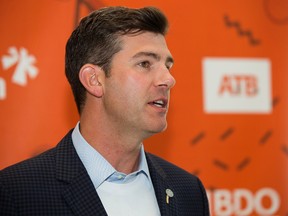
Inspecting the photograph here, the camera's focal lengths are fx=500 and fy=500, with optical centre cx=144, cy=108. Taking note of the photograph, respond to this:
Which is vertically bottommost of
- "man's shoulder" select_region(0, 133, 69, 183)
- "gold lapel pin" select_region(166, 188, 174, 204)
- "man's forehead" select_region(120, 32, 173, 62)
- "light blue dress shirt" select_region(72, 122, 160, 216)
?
"gold lapel pin" select_region(166, 188, 174, 204)

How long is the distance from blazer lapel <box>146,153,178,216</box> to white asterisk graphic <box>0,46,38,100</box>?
613 millimetres

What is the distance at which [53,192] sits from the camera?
134cm

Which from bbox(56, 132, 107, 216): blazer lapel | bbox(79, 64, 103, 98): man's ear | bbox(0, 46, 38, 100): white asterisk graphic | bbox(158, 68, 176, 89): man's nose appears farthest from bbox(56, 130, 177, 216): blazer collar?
bbox(0, 46, 38, 100): white asterisk graphic

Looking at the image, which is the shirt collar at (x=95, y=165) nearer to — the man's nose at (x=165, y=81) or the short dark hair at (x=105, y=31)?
the short dark hair at (x=105, y=31)

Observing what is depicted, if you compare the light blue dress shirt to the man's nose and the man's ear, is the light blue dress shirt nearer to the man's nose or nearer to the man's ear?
the man's ear

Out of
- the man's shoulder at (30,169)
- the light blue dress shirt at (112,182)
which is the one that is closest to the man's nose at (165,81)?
the light blue dress shirt at (112,182)

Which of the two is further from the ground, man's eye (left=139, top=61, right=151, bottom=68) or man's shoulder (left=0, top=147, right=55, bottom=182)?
man's eye (left=139, top=61, right=151, bottom=68)

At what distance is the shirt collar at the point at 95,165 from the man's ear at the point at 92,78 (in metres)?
0.13

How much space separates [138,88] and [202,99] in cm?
68

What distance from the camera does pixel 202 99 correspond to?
82.4 inches

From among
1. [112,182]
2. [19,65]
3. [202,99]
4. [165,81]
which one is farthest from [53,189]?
[202,99]

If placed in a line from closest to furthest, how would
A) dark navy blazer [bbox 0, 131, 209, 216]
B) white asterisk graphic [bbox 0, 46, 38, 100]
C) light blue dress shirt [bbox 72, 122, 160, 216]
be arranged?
dark navy blazer [bbox 0, 131, 209, 216]
light blue dress shirt [bbox 72, 122, 160, 216]
white asterisk graphic [bbox 0, 46, 38, 100]

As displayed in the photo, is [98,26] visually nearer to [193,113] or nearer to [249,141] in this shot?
[193,113]

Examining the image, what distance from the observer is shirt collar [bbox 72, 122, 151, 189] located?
1.43 metres
